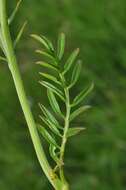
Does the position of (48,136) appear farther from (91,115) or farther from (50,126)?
(91,115)

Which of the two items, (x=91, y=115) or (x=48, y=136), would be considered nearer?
(x=48, y=136)

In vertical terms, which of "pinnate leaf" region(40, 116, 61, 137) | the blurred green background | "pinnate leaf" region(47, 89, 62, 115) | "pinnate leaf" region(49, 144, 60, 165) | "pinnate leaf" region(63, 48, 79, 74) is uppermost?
"pinnate leaf" region(63, 48, 79, 74)

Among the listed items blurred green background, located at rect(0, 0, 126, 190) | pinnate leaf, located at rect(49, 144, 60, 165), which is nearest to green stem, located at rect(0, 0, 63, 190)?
pinnate leaf, located at rect(49, 144, 60, 165)

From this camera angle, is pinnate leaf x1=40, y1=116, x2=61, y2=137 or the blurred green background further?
the blurred green background

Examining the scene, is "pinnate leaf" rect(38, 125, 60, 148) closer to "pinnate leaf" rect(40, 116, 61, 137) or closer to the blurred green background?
"pinnate leaf" rect(40, 116, 61, 137)

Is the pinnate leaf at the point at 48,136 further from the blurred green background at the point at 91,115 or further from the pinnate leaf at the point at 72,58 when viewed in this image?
the blurred green background at the point at 91,115

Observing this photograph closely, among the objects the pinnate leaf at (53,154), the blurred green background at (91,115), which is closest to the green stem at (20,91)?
the pinnate leaf at (53,154)

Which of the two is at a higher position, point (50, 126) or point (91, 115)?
point (50, 126)

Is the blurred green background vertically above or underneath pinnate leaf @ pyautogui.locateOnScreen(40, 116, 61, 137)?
underneath

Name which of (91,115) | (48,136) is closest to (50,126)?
(48,136)
